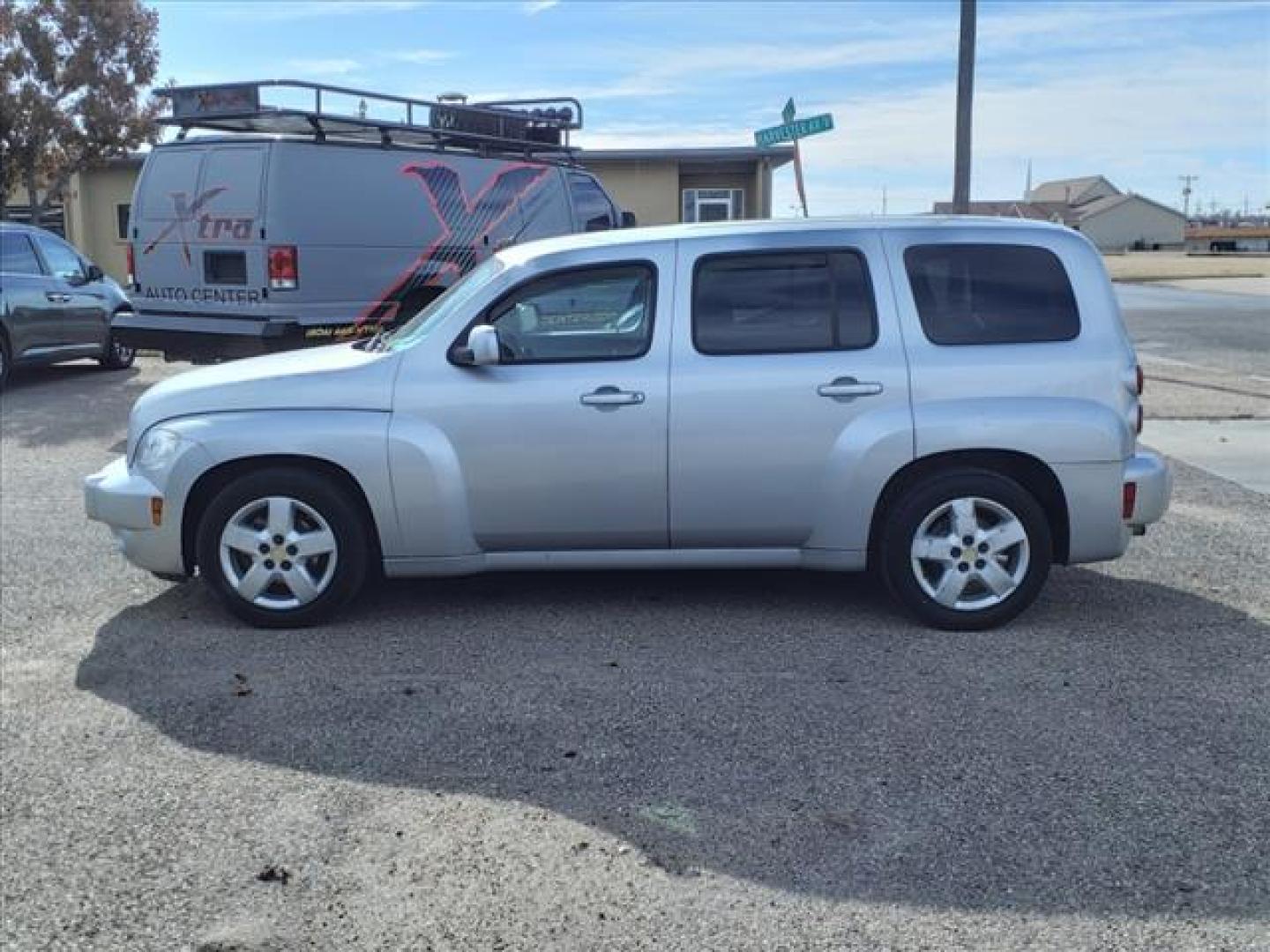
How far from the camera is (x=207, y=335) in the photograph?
441 inches

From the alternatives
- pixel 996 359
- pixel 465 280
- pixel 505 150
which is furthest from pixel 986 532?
pixel 505 150

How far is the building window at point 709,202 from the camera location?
97.5ft

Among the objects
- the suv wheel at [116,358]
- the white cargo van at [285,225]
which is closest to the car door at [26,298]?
the suv wheel at [116,358]

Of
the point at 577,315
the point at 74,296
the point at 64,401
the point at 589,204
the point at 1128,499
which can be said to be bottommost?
the point at 64,401

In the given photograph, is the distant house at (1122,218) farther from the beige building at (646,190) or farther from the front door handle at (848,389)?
the front door handle at (848,389)

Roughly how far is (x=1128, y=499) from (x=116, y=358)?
13.5 meters

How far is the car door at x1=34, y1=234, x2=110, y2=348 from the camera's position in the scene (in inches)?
562

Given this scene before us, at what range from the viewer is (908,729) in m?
4.48

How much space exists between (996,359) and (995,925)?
2.90m

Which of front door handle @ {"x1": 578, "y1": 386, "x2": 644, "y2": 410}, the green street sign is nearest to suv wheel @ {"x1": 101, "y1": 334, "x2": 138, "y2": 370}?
the green street sign

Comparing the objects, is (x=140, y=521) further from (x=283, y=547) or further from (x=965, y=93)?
(x=965, y=93)

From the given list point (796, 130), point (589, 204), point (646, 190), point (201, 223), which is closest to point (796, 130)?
point (796, 130)

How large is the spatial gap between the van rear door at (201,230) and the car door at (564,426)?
630 centimetres

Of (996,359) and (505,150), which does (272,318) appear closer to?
(505,150)
